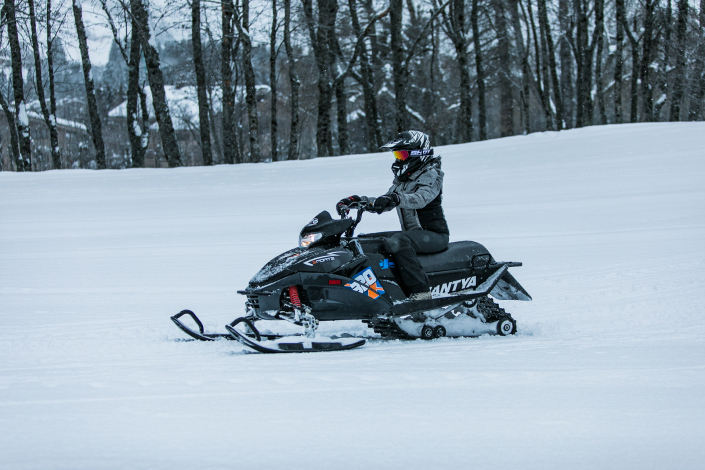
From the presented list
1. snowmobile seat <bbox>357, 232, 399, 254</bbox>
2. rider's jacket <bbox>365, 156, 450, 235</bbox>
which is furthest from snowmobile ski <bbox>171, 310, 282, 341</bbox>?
Answer: rider's jacket <bbox>365, 156, 450, 235</bbox>

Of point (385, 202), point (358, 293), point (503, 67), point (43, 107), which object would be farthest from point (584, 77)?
point (358, 293)

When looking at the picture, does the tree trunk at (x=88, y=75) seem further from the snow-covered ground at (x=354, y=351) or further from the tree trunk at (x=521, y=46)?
the tree trunk at (x=521, y=46)

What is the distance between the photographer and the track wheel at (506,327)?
5426 mm

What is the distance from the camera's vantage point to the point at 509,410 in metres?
3.11

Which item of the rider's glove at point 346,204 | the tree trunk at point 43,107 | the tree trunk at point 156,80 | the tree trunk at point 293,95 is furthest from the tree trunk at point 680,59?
the rider's glove at point 346,204

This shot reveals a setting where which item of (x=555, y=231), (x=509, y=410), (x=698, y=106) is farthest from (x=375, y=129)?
(x=509, y=410)

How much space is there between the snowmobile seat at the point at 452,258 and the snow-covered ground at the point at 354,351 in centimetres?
67

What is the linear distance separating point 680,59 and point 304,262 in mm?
26962

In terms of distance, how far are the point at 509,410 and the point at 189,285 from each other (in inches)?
204

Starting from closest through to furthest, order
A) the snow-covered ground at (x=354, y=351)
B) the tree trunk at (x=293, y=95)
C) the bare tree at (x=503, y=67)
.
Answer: the snow-covered ground at (x=354, y=351), the tree trunk at (x=293, y=95), the bare tree at (x=503, y=67)

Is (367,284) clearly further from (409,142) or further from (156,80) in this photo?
(156,80)

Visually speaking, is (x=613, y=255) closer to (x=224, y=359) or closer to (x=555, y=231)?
(x=555, y=231)

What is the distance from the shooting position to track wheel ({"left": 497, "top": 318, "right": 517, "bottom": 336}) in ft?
17.8

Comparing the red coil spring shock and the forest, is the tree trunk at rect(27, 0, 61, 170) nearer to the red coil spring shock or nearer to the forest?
the forest
